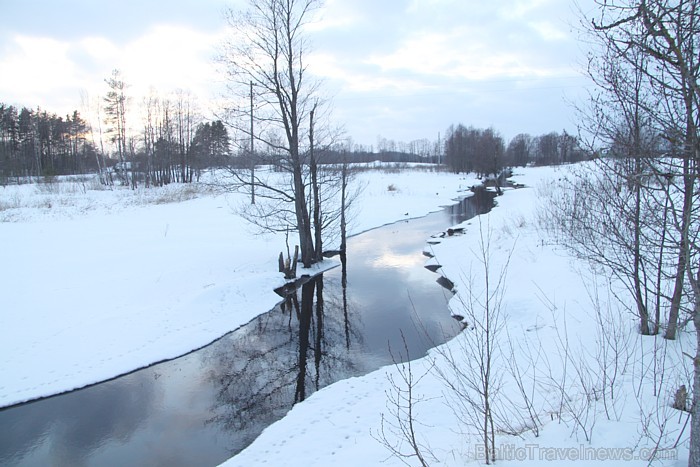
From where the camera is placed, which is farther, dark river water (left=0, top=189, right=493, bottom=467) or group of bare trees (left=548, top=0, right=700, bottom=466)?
dark river water (left=0, top=189, right=493, bottom=467)

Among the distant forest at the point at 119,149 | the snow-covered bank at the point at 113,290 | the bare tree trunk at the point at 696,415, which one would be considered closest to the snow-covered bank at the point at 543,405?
the bare tree trunk at the point at 696,415

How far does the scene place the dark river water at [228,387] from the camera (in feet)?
20.6

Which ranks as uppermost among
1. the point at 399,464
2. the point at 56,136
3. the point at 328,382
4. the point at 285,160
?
the point at 56,136

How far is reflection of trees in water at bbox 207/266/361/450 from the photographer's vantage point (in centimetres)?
728

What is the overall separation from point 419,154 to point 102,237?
160 meters

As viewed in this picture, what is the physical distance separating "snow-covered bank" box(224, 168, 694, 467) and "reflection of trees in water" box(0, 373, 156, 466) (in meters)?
2.62

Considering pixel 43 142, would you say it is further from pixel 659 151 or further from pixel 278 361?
pixel 659 151

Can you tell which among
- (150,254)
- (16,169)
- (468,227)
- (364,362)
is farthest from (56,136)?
(364,362)

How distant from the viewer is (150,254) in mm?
16062

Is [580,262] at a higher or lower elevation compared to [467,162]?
lower

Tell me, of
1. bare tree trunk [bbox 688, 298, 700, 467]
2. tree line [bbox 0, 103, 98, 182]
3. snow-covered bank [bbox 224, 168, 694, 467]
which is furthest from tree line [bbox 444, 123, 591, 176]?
tree line [bbox 0, 103, 98, 182]

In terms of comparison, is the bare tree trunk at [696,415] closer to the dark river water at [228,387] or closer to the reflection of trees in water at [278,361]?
the dark river water at [228,387]

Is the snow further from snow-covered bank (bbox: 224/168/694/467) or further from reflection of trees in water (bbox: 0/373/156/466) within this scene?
reflection of trees in water (bbox: 0/373/156/466)

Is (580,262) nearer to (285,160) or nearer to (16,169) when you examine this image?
(285,160)
